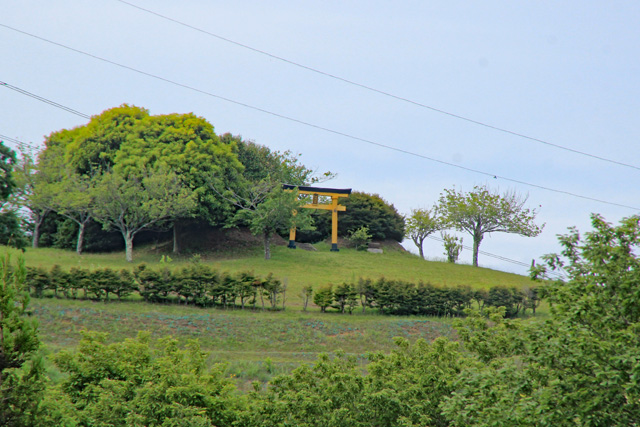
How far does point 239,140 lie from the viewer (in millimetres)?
39688

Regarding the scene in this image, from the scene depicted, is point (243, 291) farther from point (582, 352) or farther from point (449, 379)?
point (582, 352)

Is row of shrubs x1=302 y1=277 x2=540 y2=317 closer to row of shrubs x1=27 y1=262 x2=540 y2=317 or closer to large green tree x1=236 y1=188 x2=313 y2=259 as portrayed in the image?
row of shrubs x1=27 y1=262 x2=540 y2=317

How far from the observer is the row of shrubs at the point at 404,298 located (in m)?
20.6

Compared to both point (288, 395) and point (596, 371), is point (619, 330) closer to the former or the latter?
point (596, 371)

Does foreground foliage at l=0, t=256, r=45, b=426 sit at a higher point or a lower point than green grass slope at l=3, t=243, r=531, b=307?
lower

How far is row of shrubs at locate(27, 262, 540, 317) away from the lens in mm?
18922

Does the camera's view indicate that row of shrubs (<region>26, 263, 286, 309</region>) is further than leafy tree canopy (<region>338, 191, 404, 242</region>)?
No

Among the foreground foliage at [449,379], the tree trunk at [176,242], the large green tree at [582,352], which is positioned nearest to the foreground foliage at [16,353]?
the foreground foliage at [449,379]

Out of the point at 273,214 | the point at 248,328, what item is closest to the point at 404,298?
the point at 248,328

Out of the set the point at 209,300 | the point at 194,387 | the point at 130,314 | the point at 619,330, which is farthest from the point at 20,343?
the point at 209,300

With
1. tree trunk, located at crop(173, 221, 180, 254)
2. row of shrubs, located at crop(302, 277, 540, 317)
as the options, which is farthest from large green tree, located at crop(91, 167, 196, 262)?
row of shrubs, located at crop(302, 277, 540, 317)

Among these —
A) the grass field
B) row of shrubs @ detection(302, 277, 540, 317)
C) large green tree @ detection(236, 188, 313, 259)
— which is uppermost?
large green tree @ detection(236, 188, 313, 259)

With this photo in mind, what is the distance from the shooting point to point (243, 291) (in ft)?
65.0

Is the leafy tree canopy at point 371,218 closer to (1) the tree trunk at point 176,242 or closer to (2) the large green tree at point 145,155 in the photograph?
(2) the large green tree at point 145,155
